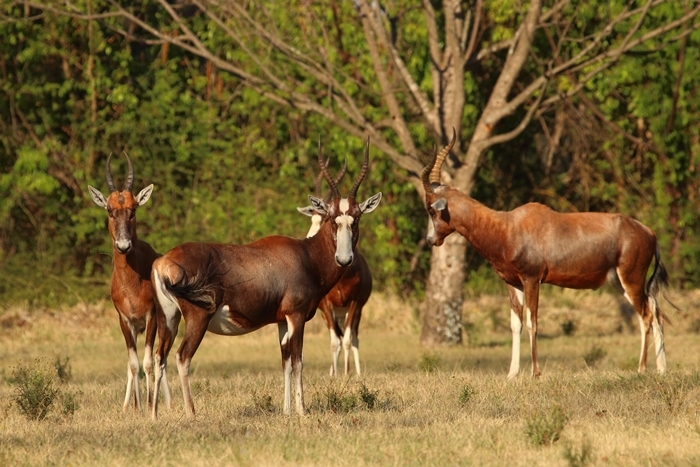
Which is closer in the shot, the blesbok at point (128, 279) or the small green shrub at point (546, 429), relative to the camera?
the small green shrub at point (546, 429)

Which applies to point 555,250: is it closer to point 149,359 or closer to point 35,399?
point 149,359

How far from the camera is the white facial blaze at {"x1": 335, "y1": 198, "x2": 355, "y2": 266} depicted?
1025 centimetres

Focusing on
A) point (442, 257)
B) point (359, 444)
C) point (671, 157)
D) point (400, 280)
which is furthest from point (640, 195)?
point (359, 444)

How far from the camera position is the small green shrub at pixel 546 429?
327 inches

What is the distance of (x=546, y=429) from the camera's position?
8.32 meters

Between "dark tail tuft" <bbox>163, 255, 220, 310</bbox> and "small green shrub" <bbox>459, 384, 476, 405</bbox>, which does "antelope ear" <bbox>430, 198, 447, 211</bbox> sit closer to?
"small green shrub" <bbox>459, 384, 476, 405</bbox>

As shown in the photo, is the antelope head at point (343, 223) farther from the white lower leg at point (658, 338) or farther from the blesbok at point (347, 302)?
the white lower leg at point (658, 338)

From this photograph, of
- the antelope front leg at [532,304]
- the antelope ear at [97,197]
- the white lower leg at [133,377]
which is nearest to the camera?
the white lower leg at [133,377]

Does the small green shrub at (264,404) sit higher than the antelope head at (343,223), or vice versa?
the antelope head at (343,223)

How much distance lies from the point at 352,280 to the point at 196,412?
443 cm

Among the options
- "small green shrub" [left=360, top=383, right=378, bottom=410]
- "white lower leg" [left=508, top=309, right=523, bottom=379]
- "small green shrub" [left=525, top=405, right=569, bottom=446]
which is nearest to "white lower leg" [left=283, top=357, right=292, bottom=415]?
"small green shrub" [left=360, top=383, right=378, bottom=410]

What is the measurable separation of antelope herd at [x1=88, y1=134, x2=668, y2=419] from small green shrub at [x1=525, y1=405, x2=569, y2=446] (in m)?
2.46

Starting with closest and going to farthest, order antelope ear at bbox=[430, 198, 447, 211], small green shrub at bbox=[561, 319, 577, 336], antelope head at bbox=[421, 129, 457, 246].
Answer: antelope ear at bbox=[430, 198, 447, 211] → antelope head at bbox=[421, 129, 457, 246] → small green shrub at bbox=[561, 319, 577, 336]

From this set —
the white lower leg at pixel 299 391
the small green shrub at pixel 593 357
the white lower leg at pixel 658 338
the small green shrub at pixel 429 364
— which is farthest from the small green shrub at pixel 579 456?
the small green shrub at pixel 593 357
